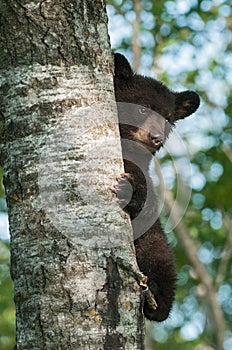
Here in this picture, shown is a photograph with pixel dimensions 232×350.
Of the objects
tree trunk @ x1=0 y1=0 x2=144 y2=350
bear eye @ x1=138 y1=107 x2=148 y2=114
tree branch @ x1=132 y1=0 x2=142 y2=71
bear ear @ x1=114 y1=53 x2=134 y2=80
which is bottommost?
tree trunk @ x1=0 y1=0 x2=144 y2=350

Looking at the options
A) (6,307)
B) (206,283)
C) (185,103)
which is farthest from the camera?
(206,283)

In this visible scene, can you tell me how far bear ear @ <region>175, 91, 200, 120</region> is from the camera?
6.36 m

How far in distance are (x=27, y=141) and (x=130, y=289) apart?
79cm

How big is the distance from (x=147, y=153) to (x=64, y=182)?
2395mm

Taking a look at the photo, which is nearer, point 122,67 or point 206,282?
point 122,67

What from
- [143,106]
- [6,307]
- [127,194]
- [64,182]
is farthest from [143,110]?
Answer: [6,307]

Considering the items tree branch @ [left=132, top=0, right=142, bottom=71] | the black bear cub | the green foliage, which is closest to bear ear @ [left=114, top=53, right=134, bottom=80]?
the black bear cub

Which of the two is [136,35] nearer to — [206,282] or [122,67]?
[206,282]

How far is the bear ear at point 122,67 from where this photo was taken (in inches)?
214

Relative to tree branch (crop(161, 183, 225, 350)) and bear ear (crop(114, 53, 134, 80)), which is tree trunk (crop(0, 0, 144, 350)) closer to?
bear ear (crop(114, 53, 134, 80))

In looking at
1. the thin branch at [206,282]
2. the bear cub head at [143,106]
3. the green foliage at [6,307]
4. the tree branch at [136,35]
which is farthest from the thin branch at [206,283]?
the bear cub head at [143,106]

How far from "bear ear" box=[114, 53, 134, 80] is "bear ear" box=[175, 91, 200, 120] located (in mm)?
740

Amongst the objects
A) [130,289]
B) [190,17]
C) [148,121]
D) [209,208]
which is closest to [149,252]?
[148,121]

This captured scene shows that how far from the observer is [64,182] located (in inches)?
128
